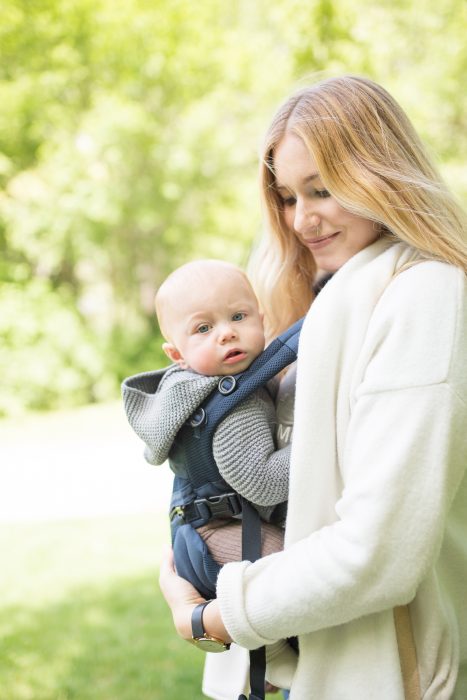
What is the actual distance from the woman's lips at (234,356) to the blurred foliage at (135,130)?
10.5m

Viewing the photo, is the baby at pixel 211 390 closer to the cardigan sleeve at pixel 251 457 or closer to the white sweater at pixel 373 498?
the cardigan sleeve at pixel 251 457

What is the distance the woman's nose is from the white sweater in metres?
0.21

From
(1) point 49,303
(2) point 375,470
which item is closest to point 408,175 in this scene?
(2) point 375,470

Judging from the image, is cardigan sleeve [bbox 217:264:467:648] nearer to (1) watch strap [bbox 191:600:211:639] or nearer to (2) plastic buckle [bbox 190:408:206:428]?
(1) watch strap [bbox 191:600:211:639]

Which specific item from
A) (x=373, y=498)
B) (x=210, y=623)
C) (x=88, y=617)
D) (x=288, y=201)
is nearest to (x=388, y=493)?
(x=373, y=498)

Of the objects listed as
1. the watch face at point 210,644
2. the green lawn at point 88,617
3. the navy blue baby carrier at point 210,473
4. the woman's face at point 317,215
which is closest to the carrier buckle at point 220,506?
the navy blue baby carrier at point 210,473

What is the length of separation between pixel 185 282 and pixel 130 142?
11.5 m

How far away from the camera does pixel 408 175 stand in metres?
1.66

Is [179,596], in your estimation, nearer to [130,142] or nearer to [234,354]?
[234,354]

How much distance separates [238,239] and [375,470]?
12.9 meters

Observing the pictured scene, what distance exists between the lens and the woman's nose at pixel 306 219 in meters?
1.76

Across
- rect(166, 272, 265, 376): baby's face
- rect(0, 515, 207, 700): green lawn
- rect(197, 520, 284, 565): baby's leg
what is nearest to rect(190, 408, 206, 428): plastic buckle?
rect(166, 272, 265, 376): baby's face

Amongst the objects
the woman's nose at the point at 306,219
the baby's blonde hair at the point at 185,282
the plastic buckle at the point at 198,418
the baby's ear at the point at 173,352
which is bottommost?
the plastic buckle at the point at 198,418

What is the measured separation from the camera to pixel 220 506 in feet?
5.68
